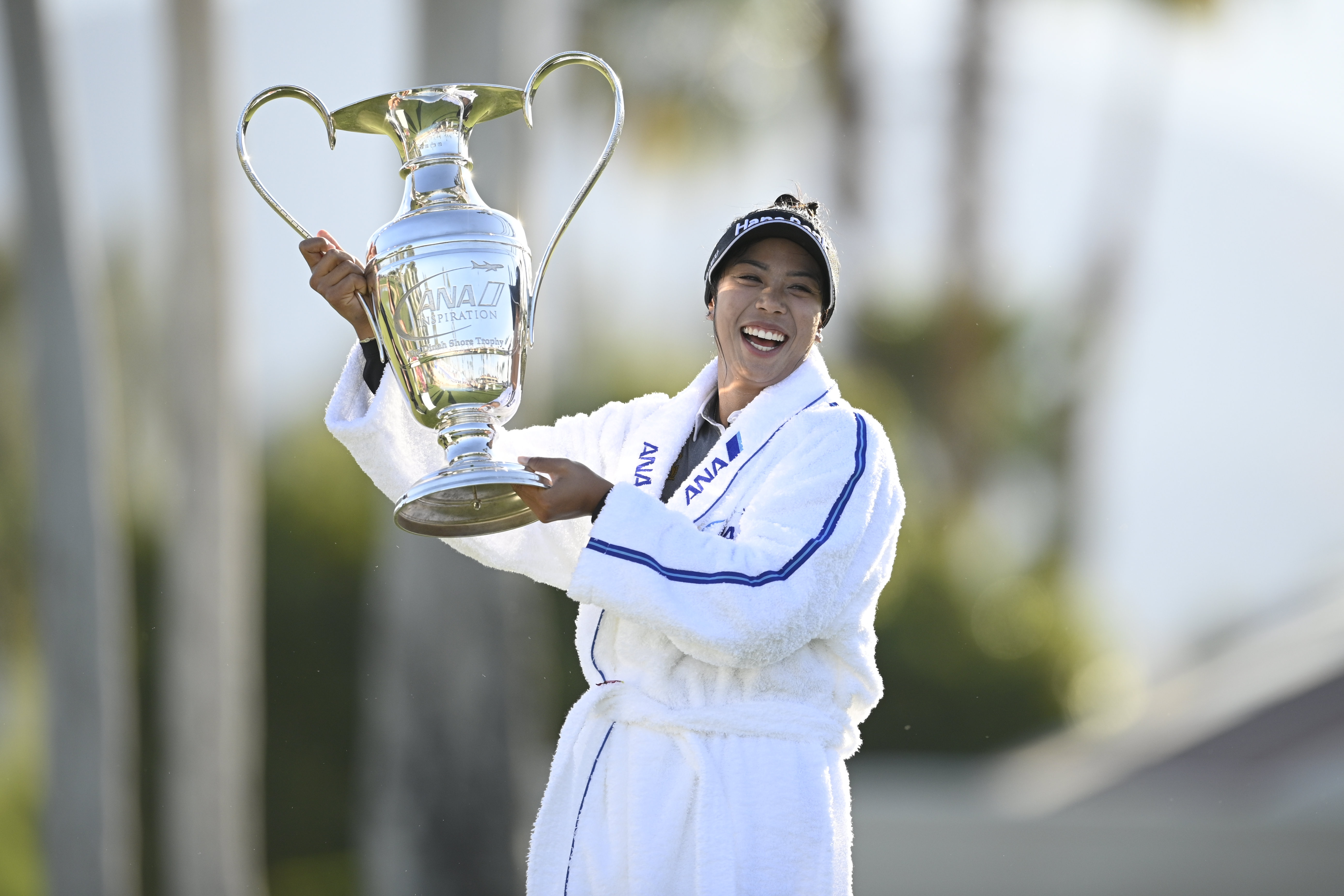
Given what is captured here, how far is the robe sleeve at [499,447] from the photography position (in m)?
3.56

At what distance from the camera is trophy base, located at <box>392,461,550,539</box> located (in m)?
3.13

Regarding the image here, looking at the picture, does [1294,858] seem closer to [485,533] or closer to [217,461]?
[217,461]

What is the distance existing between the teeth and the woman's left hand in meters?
0.50

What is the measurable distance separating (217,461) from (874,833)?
18.6ft

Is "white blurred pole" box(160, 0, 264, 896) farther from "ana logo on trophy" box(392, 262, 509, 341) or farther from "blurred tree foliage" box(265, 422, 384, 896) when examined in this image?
"ana logo on trophy" box(392, 262, 509, 341)

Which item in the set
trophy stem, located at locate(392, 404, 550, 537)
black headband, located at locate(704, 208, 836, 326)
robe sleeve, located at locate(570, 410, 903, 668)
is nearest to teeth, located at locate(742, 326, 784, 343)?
black headband, located at locate(704, 208, 836, 326)

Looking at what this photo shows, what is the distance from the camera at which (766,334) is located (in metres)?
3.46

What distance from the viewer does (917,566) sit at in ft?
51.6

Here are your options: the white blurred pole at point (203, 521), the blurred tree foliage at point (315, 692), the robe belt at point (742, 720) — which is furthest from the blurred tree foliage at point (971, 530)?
the robe belt at point (742, 720)

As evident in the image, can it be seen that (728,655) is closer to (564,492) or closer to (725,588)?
(725,588)

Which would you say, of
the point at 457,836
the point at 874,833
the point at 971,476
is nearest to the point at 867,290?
the point at 971,476

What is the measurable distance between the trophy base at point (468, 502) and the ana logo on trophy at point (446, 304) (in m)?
0.28

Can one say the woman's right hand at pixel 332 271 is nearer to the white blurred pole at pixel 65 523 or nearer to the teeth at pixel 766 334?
the teeth at pixel 766 334

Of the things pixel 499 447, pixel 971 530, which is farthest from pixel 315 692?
pixel 499 447
